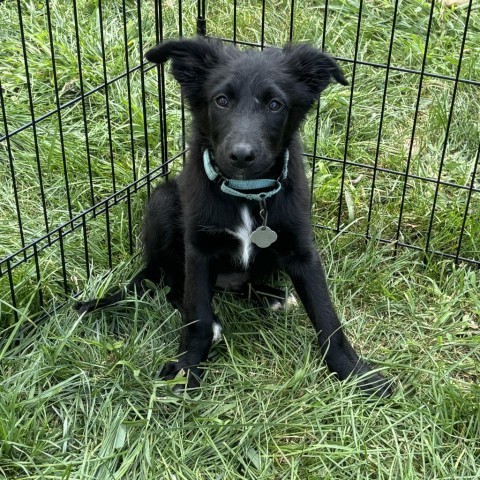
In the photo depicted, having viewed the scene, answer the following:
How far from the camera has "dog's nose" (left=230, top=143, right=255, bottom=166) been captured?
2.76 meters

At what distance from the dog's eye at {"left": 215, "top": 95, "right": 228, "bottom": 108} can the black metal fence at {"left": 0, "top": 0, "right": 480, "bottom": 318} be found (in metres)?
0.57

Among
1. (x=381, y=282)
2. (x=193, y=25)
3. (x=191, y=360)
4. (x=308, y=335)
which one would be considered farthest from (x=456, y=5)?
(x=191, y=360)

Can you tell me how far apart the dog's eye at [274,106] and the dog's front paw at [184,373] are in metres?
0.98

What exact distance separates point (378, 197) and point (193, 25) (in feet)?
5.51

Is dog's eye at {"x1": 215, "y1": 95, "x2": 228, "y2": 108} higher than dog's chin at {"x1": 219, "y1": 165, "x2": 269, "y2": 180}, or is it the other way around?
dog's eye at {"x1": 215, "y1": 95, "x2": 228, "y2": 108}

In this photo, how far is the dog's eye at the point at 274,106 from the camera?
2887 mm

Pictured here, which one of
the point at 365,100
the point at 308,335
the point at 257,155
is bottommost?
the point at 308,335

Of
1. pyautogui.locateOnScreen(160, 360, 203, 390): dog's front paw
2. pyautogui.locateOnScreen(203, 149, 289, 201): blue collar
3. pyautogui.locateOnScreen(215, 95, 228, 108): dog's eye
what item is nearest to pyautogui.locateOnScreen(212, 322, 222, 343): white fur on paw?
pyautogui.locateOnScreen(160, 360, 203, 390): dog's front paw

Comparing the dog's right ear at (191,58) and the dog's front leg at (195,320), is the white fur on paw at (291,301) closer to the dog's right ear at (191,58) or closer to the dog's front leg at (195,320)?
the dog's front leg at (195,320)

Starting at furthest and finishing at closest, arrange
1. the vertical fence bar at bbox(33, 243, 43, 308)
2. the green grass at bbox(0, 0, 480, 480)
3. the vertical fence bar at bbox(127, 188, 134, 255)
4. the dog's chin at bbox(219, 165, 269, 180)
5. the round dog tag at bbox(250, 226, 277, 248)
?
the vertical fence bar at bbox(127, 188, 134, 255) → the vertical fence bar at bbox(33, 243, 43, 308) → the round dog tag at bbox(250, 226, 277, 248) → the dog's chin at bbox(219, 165, 269, 180) → the green grass at bbox(0, 0, 480, 480)

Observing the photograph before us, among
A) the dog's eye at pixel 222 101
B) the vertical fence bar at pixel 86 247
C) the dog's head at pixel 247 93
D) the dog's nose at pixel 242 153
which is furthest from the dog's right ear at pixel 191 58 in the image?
the vertical fence bar at pixel 86 247

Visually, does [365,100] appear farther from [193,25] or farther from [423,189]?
[193,25]

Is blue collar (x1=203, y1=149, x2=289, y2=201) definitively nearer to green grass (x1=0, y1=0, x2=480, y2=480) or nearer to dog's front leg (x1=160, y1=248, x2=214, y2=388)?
dog's front leg (x1=160, y1=248, x2=214, y2=388)

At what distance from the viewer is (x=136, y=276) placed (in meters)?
3.54
